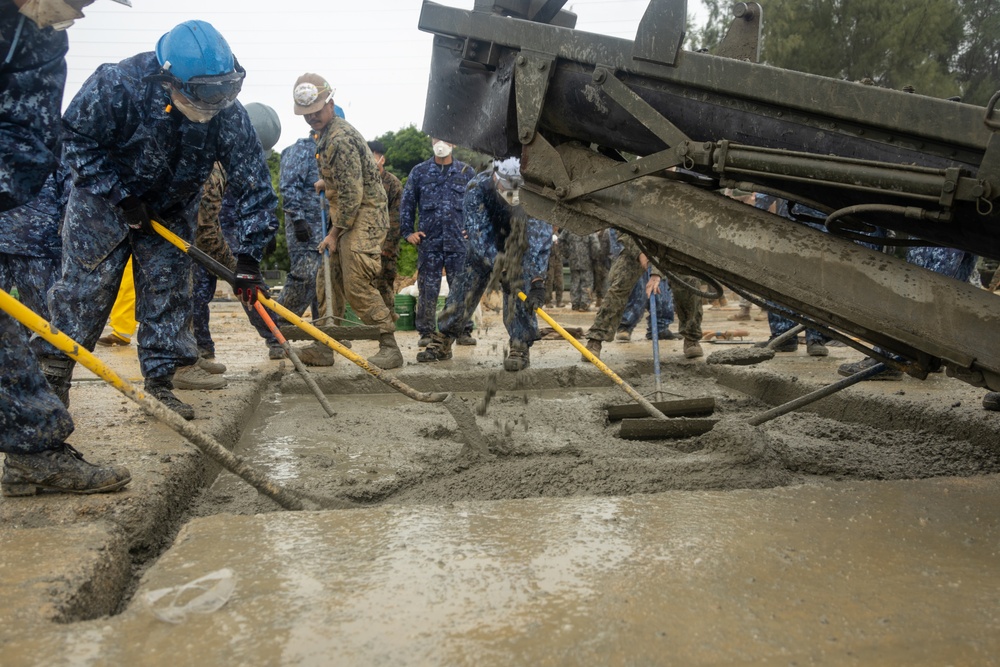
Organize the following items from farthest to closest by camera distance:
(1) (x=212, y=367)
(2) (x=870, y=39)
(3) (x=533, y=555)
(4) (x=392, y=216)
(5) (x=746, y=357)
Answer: (2) (x=870, y=39) < (4) (x=392, y=216) < (5) (x=746, y=357) < (1) (x=212, y=367) < (3) (x=533, y=555)

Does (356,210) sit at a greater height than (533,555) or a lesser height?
greater

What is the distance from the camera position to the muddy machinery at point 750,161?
224cm

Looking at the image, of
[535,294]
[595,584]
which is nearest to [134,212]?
[595,584]

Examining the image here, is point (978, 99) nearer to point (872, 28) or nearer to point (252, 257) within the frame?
point (872, 28)

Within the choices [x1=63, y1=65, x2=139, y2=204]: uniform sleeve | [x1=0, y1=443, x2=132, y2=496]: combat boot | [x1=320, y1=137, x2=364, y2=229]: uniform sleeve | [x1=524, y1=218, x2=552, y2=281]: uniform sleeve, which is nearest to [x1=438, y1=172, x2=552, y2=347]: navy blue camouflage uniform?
[x1=524, y1=218, x2=552, y2=281]: uniform sleeve

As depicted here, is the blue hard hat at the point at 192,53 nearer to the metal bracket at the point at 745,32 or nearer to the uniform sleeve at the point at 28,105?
the uniform sleeve at the point at 28,105

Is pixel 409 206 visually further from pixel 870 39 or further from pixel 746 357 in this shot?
pixel 870 39

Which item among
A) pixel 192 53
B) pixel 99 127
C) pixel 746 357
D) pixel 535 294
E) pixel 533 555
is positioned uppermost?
pixel 192 53

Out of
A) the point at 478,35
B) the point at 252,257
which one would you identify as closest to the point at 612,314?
the point at 252,257

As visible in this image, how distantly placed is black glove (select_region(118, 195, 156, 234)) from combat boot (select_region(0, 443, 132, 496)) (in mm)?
1410

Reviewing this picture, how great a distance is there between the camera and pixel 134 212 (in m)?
3.75

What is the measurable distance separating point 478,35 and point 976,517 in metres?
2.21

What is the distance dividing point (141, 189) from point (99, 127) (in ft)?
1.15

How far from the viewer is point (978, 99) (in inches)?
675
